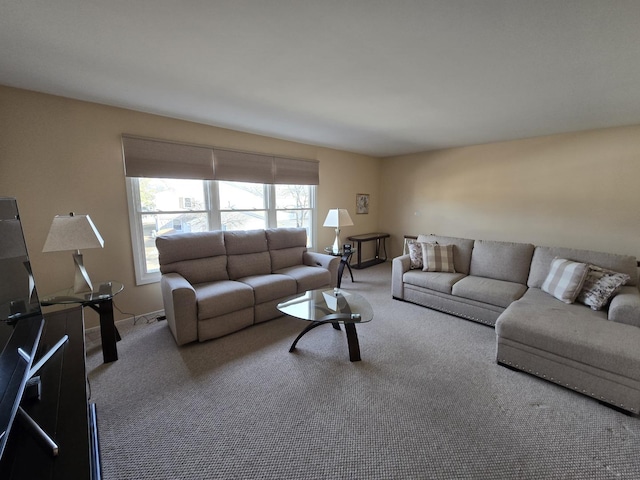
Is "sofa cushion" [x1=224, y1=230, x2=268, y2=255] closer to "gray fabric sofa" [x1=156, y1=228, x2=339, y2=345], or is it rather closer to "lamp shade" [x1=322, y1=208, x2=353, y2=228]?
"gray fabric sofa" [x1=156, y1=228, x2=339, y2=345]

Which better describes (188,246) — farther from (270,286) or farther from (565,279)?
(565,279)

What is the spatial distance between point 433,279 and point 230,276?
2.54m

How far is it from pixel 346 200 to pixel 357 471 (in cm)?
448

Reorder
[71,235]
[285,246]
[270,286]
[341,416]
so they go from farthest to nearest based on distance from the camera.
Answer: [285,246] → [270,286] → [71,235] → [341,416]

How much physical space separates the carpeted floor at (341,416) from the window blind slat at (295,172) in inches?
101

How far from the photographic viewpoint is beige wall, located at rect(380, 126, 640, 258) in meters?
3.27

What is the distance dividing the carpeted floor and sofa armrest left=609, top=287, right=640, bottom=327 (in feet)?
2.54

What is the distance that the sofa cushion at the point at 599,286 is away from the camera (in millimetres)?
2291

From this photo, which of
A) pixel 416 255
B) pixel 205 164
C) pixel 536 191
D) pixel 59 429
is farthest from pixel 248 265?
pixel 536 191

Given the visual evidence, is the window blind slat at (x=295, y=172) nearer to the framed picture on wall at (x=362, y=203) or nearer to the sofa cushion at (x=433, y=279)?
the framed picture on wall at (x=362, y=203)

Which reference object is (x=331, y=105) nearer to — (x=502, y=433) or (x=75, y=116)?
(x=75, y=116)

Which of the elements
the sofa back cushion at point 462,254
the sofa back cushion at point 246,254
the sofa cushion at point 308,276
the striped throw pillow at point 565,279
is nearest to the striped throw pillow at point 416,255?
the sofa back cushion at point 462,254

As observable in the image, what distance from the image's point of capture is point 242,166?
365 cm

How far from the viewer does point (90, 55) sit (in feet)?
5.59
